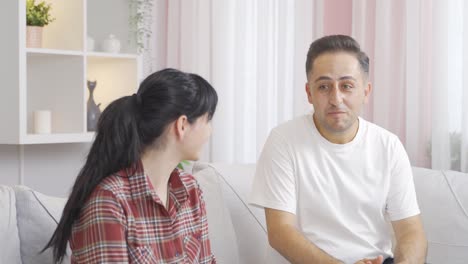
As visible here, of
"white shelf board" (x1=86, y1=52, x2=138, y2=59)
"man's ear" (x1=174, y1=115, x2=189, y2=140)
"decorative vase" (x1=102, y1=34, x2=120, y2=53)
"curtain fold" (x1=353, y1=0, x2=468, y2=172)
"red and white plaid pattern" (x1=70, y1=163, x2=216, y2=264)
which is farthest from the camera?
"decorative vase" (x1=102, y1=34, x2=120, y2=53)

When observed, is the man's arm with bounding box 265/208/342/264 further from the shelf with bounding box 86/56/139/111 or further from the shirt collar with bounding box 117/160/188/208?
the shelf with bounding box 86/56/139/111

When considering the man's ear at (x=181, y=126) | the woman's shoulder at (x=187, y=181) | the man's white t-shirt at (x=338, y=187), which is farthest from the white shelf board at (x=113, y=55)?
the man's ear at (x=181, y=126)

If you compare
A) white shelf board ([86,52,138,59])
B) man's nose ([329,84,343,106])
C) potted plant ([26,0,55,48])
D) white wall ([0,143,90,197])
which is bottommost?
white wall ([0,143,90,197])

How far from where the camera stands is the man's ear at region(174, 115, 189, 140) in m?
1.58

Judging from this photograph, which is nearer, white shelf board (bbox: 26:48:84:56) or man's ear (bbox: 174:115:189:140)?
man's ear (bbox: 174:115:189:140)

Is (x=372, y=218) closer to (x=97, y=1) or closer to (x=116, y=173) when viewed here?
(x=116, y=173)

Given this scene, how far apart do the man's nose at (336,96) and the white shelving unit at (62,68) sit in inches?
67.2

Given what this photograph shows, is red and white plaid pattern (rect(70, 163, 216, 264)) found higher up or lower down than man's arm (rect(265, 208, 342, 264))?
higher up

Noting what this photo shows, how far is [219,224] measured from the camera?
2.30m

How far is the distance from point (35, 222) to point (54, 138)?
1.66 metres

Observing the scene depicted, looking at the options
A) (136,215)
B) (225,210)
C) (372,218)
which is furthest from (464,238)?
(136,215)

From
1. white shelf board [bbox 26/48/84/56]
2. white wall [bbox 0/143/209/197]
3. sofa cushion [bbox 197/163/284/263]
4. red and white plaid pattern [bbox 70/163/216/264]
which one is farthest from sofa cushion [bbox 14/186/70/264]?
white wall [bbox 0/143/209/197]

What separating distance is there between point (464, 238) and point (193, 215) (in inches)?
43.5

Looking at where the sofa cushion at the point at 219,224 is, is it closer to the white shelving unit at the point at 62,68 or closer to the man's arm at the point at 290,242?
the man's arm at the point at 290,242
